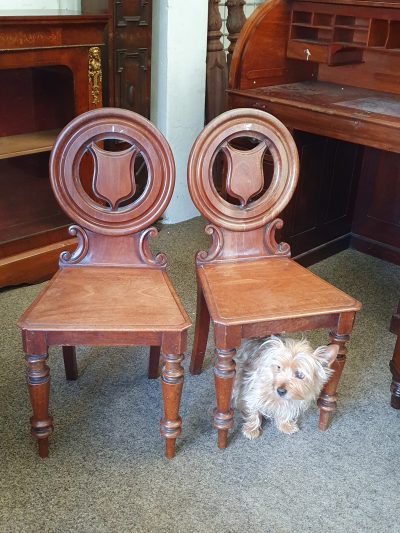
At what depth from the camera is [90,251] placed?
184 cm

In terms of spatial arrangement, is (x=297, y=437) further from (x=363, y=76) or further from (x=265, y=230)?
(x=363, y=76)

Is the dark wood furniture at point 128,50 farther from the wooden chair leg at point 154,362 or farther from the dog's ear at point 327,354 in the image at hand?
the dog's ear at point 327,354

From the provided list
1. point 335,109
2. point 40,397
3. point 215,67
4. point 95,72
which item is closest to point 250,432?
point 40,397

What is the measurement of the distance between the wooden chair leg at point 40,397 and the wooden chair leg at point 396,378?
105 cm

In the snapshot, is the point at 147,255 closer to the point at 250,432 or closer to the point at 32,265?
the point at 250,432

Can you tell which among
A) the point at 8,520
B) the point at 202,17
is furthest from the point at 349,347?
the point at 202,17

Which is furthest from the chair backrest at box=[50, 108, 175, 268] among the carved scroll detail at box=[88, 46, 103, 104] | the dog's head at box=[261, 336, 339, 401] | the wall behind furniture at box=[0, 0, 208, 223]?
the wall behind furniture at box=[0, 0, 208, 223]

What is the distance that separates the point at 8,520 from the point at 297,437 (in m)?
0.83

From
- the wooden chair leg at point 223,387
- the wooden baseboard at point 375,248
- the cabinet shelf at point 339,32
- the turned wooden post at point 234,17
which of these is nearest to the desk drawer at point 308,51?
the cabinet shelf at point 339,32

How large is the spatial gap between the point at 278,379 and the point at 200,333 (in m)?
0.40

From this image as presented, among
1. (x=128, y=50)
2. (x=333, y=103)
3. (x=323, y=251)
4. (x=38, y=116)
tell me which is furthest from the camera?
(x=323, y=251)

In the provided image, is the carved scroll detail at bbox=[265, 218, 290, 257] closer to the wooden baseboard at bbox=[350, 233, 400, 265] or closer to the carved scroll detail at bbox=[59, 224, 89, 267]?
the carved scroll detail at bbox=[59, 224, 89, 267]

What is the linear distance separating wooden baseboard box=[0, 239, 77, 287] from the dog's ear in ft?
4.48

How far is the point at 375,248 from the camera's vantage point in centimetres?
311
